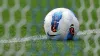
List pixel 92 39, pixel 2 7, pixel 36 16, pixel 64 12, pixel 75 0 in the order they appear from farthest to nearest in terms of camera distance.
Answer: pixel 64 12 → pixel 92 39 → pixel 75 0 → pixel 36 16 → pixel 2 7

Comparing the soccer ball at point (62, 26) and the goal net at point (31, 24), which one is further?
the soccer ball at point (62, 26)

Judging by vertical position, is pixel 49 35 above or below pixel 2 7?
below

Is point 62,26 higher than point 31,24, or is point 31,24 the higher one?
point 31,24

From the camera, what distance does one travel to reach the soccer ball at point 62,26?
343 cm

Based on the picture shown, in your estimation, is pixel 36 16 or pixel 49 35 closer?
pixel 36 16

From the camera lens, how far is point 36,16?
2273 millimetres

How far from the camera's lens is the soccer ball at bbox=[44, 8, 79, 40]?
3428 millimetres

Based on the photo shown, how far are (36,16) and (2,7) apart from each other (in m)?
0.23

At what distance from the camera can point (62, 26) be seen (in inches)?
134

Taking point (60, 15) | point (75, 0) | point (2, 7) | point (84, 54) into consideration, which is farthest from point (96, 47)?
point (2, 7)

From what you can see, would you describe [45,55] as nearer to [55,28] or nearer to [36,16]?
[36,16]

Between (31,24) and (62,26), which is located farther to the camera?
(62,26)

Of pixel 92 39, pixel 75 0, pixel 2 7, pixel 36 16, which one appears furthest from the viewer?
pixel 92 39

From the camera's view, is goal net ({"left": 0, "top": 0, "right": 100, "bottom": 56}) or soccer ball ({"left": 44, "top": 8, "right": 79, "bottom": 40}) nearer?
goal net ({"left": 0, "top": 0, "right": 100, "bottom": 56})
